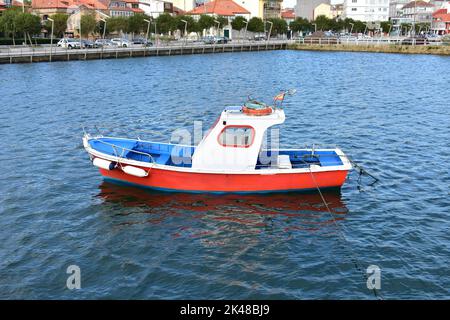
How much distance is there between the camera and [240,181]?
2077cm

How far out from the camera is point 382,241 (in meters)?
17.6

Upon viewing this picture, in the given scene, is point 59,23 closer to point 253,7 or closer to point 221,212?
point 253,7

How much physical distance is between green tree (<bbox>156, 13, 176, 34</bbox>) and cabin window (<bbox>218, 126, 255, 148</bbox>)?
4001 inches

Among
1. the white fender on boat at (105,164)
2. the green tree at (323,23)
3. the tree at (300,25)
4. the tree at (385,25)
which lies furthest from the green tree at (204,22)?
the white fender on boat at (105,164)

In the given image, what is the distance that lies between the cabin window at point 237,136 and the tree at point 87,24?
295ft

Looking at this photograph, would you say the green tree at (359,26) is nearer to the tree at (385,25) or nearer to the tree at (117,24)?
the tree at (385,25)

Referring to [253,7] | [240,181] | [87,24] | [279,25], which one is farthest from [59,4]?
[240,181]

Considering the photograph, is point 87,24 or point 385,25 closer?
point 87,24

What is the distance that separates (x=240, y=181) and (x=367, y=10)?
149015 millimetres

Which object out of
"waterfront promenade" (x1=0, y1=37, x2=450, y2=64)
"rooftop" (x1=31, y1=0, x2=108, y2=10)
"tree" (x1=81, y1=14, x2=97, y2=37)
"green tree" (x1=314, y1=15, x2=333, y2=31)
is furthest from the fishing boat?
"green tree" (x1=314, y1=15, x2=333, y2=31)

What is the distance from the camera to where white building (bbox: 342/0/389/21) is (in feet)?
509

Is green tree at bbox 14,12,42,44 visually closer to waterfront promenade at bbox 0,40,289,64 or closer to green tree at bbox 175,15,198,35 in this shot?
waterfront promenade at bbox 0,40,289,64
